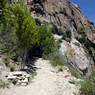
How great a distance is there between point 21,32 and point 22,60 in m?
3.49

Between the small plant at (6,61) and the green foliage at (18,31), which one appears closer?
the small plant at (6,61)

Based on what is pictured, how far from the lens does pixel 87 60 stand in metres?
50.7

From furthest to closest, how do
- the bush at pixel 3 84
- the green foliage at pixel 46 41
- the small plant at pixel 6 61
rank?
1. the green foliage at pixel 46 41
2. the small plant at pixel 6 61
3. the bush at pixel 3 84

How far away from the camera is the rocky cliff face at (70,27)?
47.9 m

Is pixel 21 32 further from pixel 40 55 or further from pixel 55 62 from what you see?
pixel 40 55

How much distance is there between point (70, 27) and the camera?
187 feet

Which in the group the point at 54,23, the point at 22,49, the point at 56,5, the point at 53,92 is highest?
the point at 56,5

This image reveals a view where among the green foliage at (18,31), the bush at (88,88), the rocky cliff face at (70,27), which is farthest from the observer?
the rocky cliff face at (70,27)

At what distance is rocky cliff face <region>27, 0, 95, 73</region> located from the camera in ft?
157

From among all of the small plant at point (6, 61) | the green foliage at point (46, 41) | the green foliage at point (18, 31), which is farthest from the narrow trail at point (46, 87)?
the green foliage at point (46, 41)

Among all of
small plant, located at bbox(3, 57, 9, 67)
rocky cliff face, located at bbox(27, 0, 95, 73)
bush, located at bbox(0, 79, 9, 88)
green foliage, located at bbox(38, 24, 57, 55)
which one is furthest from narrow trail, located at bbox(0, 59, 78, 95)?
rocky cliff face, located at bbox(27, 0, 95, 73)

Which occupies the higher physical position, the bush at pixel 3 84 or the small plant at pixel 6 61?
the small plant at pixel 6 61

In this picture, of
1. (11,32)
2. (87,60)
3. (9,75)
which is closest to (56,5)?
(87,60)

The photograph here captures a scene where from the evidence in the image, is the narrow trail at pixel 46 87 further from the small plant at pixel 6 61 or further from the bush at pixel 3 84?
the small plant at pixel 6 61
